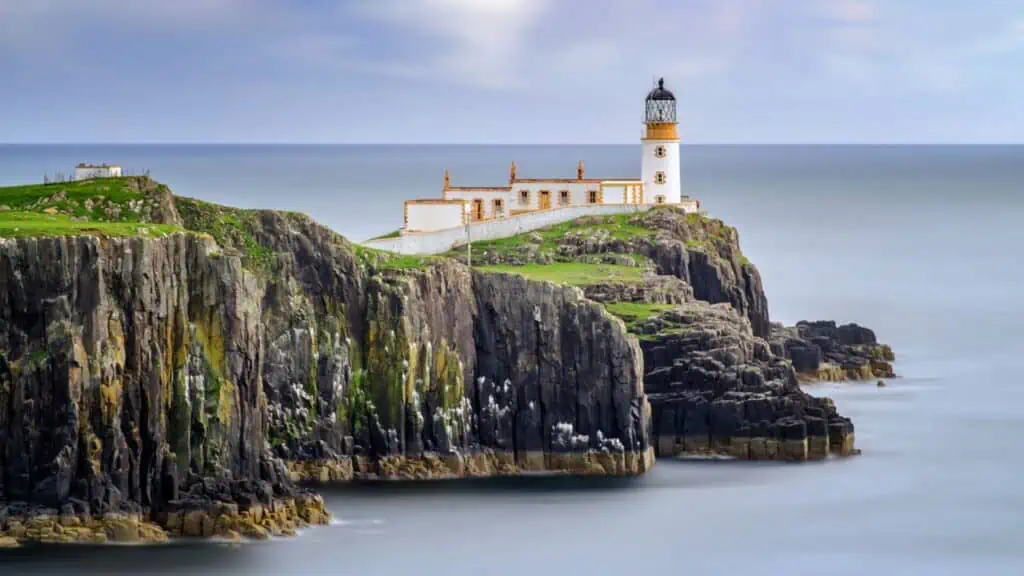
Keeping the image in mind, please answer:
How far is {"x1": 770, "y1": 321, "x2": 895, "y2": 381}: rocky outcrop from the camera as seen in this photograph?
445ft

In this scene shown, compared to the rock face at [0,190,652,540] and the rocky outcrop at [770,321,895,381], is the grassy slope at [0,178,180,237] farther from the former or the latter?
the rocky outcrop at [770,321,895,381]

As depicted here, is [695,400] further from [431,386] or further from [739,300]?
[739,300]

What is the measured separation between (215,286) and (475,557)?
41.9 ft

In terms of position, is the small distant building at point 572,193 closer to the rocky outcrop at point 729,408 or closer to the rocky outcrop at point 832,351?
the rocky outcrop at point 832,351

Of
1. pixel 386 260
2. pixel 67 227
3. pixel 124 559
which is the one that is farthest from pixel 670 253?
pixel 124 559

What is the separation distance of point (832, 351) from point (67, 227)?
56.4 meters

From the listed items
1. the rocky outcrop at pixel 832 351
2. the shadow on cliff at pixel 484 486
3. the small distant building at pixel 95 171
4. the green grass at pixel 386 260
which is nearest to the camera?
the shadow on cliff at pixel 484 486

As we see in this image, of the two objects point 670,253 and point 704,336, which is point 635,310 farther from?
point 670,253

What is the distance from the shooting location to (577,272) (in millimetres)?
127000

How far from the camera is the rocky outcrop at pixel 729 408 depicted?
113m

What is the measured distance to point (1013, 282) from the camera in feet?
608

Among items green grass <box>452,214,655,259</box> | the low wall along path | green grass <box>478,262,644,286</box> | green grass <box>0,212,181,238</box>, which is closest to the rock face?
green grass <box>0,212,181,238</box>

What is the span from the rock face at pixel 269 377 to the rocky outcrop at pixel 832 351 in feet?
76.5

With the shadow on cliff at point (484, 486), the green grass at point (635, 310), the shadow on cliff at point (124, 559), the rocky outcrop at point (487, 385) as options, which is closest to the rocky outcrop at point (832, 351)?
the green grass at point (635, 310)
